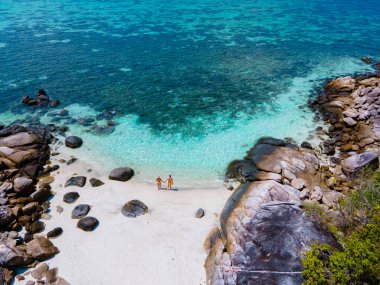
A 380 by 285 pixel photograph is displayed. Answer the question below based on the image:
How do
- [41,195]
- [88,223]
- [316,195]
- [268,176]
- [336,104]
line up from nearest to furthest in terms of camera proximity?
1. [88,223]
2. [316,195]
3. [41,195]
4. [268,176]
5. [336,104]

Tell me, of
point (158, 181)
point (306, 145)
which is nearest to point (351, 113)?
point (306, 145)

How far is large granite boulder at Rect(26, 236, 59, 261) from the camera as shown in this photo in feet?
77.9

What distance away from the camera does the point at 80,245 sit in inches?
1000

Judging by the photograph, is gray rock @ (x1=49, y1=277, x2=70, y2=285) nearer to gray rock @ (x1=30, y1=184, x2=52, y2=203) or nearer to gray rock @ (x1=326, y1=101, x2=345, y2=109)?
gray rock @ (x1=30, y1=184, x2=52, y2=203)

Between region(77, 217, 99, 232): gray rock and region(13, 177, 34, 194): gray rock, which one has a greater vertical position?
region(13, 177, 34, 194): gray rock

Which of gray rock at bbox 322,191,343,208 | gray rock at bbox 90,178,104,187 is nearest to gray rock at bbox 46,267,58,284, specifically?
gray rock at bbox 90,178,104,187

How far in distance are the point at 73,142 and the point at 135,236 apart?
702 inches

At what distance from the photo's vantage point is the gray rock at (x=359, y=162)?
102 feet

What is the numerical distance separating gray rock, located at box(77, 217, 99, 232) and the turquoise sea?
7849mm

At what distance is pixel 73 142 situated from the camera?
37875 mm

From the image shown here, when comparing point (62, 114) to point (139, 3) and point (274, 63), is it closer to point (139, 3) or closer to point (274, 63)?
point (274, 63)

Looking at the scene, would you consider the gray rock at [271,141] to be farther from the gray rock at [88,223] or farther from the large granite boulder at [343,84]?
the gray rock at [88,223]

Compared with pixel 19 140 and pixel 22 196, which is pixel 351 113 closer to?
pixel 22 196

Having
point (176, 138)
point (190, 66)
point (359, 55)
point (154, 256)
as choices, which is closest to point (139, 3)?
point (190, 66)
